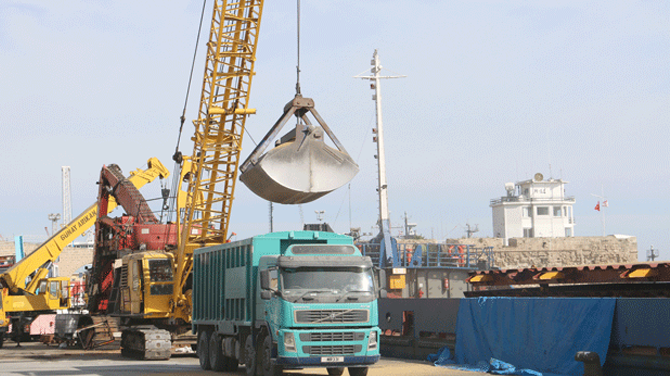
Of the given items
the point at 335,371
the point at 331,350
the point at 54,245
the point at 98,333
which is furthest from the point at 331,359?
the point at 54,245

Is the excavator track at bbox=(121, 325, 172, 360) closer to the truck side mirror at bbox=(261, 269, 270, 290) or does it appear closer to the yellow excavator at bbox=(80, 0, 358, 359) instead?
the yellow excavator at bbox=(80, 0, 358, 359)

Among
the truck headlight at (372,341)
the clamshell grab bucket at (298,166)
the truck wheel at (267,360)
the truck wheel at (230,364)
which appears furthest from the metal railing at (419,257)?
the truck headlight at (372,341)

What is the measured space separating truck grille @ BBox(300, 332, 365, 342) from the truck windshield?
2.98ft

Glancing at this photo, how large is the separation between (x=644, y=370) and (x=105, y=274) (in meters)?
26.4

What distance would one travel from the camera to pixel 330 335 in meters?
17.8

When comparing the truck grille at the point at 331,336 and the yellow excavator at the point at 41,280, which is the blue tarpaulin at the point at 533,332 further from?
the yellow excavator at the point at 41,280

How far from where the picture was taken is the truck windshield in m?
17.9

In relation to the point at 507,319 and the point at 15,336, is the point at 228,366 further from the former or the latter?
the point at 15,336

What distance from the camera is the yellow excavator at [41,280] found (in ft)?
130

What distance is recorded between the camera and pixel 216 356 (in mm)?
22328

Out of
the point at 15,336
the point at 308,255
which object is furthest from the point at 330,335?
the point at 15,336

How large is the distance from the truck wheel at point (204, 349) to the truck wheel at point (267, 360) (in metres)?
4.41

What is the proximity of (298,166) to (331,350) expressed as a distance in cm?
658

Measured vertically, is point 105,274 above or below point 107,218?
below
